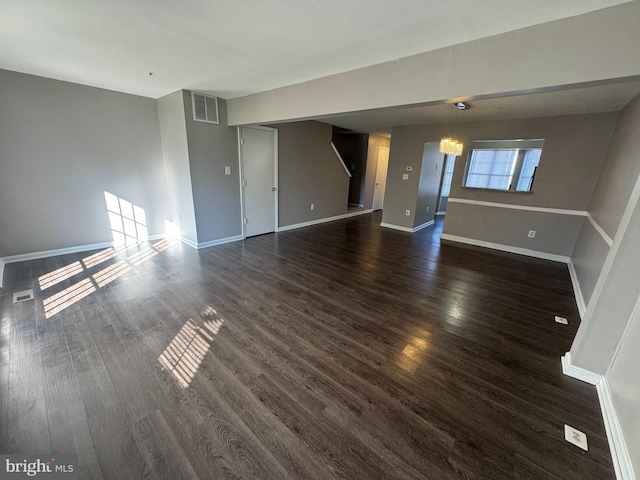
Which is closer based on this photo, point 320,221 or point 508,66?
point 508,66

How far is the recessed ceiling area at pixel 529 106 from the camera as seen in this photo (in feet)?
8.97

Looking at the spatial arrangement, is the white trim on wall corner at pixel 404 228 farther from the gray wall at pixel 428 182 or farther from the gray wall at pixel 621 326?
the gray wall at pixel 621 326

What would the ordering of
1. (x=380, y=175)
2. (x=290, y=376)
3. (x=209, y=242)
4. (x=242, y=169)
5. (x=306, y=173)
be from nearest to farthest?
1. (x=290, y=376)
2. (x=209, y=242)
3. (x=242, y=169)
4. (x=306, y=173)
5. (x=380, y=175)

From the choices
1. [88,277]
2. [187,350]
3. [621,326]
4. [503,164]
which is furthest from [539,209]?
[88,277]

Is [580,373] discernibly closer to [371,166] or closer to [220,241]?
[220,241]

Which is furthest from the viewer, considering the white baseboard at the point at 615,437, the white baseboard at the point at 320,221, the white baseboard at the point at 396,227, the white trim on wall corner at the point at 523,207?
the white baseboard at the point at 396,227

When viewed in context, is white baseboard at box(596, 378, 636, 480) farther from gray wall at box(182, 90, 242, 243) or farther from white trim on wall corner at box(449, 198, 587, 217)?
gray wall at box(182, 90, 242, 243)

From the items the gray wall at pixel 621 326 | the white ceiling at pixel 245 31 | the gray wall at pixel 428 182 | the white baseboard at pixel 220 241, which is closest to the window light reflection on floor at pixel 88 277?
the white baseboard at pixel 220 241

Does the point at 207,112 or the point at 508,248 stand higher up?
the point at 207,112

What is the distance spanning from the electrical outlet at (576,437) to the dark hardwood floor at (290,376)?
0.09 ft

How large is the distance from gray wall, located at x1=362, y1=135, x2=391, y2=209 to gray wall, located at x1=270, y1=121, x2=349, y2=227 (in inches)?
56.9

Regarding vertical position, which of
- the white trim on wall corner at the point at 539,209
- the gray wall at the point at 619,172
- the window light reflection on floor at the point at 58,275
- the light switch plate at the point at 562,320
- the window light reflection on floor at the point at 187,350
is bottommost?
the window light reflection on floor at the point at 187,350

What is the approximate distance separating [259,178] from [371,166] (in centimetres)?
435

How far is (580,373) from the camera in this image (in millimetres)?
1906
